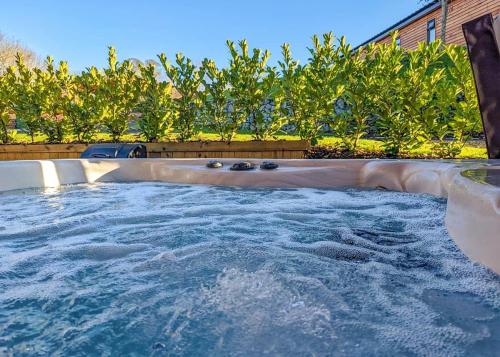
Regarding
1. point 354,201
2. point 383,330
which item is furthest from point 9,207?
point 383,330

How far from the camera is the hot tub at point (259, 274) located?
3.11 feet

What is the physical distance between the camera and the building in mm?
11091

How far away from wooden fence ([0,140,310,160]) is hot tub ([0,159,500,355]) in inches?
79.6

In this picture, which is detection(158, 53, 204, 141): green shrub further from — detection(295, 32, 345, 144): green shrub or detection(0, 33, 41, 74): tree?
detection(0, 33, 41, 74): tree

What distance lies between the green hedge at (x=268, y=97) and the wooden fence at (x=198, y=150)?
56 cm

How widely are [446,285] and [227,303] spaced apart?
2.44 ft

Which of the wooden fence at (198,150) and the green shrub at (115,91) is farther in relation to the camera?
the green shrub at (115,91)

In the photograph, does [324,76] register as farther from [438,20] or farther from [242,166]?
[438,20]

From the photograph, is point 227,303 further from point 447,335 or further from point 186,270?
point 447,335

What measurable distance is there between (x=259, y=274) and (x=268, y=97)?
161 inches

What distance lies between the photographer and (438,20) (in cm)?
1212

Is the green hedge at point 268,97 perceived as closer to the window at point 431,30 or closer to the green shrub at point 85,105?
the green shrub at point 85,105

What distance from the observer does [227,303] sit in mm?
1148

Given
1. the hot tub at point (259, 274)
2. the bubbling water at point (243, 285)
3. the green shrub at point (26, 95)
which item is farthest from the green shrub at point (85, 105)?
the bubbling water at point (243, 285)
